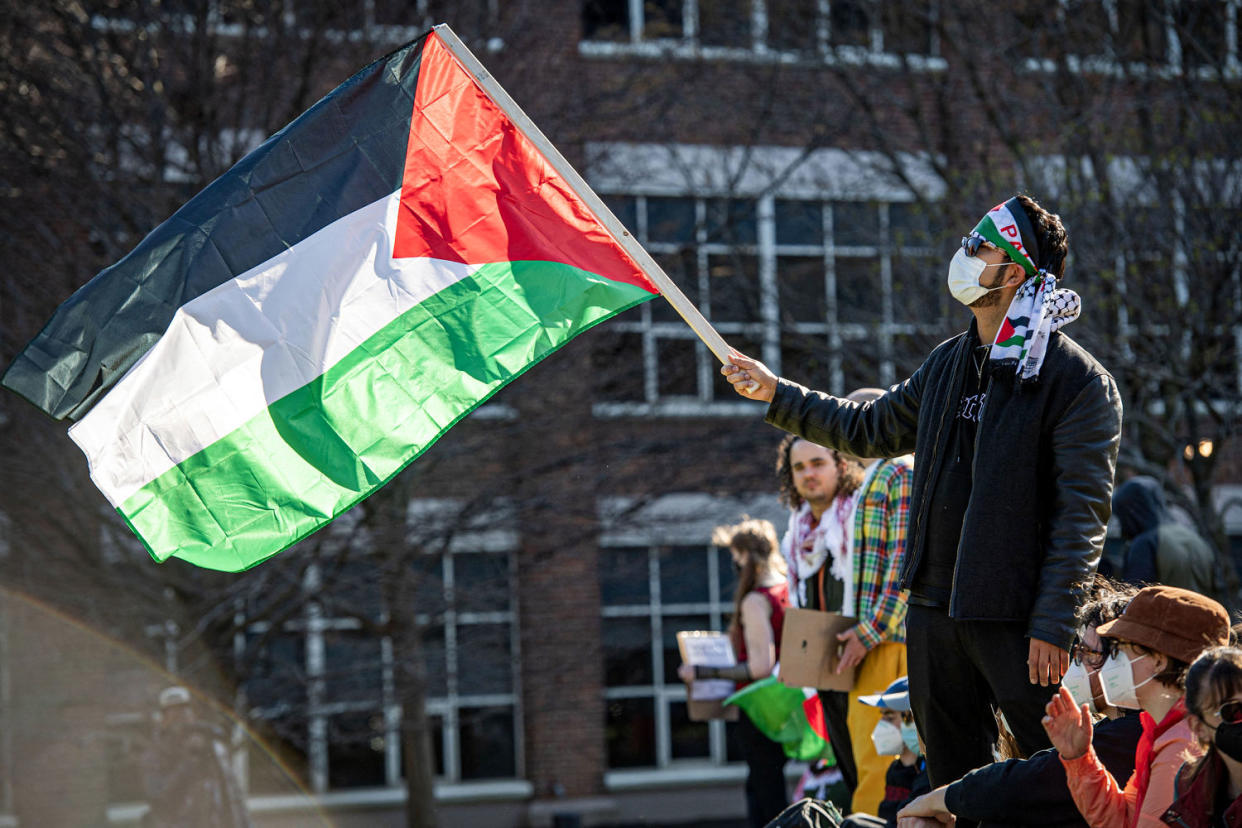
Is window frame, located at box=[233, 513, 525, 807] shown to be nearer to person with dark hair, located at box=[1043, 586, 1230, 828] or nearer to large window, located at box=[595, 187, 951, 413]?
large window, located at box=[595, 187, 951, 413]

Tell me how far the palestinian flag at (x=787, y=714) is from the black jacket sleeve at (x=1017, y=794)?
10.8ft

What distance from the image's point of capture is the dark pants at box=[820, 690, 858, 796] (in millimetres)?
6133

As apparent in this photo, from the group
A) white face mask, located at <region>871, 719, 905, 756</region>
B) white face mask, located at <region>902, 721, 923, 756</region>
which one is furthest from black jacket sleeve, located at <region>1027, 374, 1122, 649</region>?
white face mask, located at <region>871, 719, 905, 756</region>

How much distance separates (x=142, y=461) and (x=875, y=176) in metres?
11.1

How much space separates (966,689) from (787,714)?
336 centimetres

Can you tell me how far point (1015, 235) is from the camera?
3.82 m

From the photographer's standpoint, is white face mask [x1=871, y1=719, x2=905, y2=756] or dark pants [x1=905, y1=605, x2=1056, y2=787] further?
white face mask [x1=871, y1=719, x2=905, y2=756]

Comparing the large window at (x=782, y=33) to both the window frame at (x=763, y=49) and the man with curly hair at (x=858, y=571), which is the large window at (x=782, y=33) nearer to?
the window frame at (x=763, y=49)

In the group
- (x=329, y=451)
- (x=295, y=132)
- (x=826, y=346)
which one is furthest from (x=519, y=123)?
(x=826, y=346)

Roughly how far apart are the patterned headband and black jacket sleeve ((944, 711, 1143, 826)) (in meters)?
1.26

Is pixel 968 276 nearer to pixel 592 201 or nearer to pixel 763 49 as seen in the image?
pixel 592 201

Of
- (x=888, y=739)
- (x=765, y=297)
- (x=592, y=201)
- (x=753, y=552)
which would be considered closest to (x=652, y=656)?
(x=765, y=297)

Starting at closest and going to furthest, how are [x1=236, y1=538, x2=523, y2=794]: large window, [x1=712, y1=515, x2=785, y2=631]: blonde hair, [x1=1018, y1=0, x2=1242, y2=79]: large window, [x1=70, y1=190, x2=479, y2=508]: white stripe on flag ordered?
[x1=70, y1=190, x2=479, y2=508]: white stripe on flag
[x1=712, y1=515, x2=785, y2=631]: blonde hair
[x1=1018, y1=0, x2=1242, y2=79]: large window
[x1=236, y1=538, x2=523, y2=794]: large window

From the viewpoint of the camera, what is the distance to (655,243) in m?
13.7
